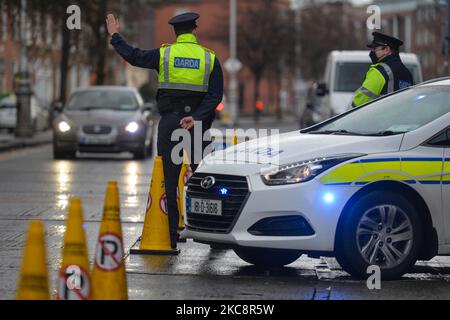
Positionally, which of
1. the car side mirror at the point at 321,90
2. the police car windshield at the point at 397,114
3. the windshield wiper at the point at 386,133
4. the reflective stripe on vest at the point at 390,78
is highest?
the reflective stripe on vest at the point at 390,78

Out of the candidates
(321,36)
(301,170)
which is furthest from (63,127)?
(321,36)

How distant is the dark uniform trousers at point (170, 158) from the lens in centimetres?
1030

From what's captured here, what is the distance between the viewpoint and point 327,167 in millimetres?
8758

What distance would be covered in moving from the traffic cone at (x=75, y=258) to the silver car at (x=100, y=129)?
17652 millimetres

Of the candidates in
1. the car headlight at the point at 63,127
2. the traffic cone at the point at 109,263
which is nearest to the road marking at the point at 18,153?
the car headlight at the point at 63,127

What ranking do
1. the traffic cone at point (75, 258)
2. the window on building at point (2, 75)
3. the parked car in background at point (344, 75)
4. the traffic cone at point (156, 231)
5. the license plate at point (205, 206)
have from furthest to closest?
the window on building at point (2, 75)
the parked car in background at point (344, 75)
the traffic cone at point (156, 231)
the license plate at point (205, 206)
the traffic cone at point (75, 258)

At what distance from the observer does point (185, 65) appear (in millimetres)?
10422

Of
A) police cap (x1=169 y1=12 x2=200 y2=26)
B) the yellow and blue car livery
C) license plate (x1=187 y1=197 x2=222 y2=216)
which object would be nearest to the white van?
police cap (x1=169 y1=12 x2=200 y2=26)

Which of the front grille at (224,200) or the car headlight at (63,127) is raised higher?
the front grille at (224,200)

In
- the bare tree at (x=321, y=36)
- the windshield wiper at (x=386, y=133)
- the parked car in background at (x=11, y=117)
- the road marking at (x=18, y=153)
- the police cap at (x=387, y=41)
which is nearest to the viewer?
the windshield wiper at (x=386, y=133)

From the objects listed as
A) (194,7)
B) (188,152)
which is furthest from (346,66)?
(194,7)

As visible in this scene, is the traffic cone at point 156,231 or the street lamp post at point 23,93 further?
the street lamp post at point 23,93

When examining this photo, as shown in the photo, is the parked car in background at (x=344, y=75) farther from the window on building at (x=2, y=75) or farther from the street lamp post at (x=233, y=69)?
the window on building at (x=2, y=75)

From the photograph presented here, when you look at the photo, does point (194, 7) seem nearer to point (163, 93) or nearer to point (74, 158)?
point (74, 158)
